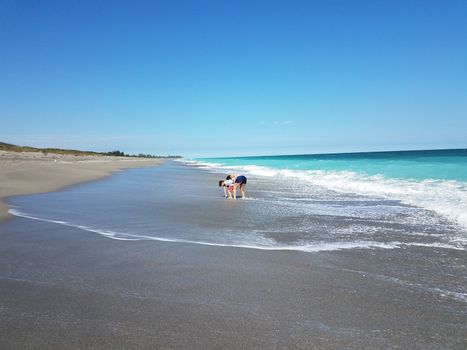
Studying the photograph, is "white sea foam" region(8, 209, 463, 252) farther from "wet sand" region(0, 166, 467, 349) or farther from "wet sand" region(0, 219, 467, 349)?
"wet sand" region(0, 219, 467, 349)

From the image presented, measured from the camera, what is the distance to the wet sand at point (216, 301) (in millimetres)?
3287

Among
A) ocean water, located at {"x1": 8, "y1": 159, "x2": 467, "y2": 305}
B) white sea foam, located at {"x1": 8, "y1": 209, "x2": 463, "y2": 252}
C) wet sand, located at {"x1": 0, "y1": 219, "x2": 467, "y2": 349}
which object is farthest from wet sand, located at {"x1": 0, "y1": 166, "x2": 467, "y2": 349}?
white sea foam, located at {"x1": 8, "y1": 209, "x2": 463, "y2": 252}

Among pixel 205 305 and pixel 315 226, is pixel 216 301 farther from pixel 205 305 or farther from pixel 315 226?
pixel 315 226

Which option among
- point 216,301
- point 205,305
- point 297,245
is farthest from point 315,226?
point 205,305

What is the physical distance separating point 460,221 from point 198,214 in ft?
22.7

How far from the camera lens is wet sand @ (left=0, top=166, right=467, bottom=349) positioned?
3287mm

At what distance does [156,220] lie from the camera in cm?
930

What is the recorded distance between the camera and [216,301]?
412cm

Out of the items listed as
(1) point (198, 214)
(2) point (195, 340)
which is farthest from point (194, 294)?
(1) point (198, 214)

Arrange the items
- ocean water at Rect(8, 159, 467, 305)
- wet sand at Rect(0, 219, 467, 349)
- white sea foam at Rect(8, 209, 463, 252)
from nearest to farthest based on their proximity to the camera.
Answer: wet sand at Rect(0, 219, 467, 349) < ocean water at Rect(8, 159, 467, 305) < white sea foam at Rect(8, 209, 463, 252)

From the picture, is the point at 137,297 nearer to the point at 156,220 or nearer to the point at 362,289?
the point at 362,289

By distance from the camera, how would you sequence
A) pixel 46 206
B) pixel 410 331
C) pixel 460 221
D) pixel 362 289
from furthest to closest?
1. pixel 46 206
2. pixel 460 221
3. pixel 362 289
4. pixel 410 331

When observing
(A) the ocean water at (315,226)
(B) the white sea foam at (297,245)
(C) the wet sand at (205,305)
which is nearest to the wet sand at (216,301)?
(C) the wet sand at (205,305)

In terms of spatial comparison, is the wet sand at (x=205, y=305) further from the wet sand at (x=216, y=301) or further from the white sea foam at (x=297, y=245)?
the white sea foam at (x=297, y=245)
